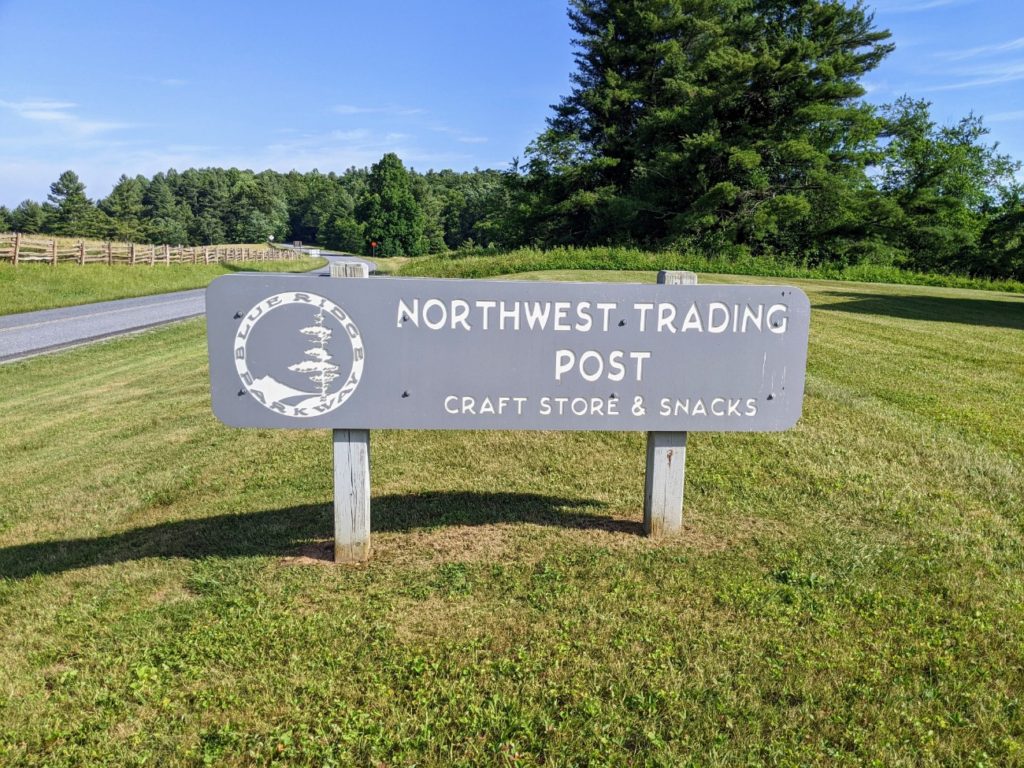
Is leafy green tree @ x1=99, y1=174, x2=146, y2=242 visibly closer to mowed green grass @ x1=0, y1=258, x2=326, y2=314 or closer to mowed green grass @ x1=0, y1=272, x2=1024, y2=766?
mowed green grass @ x1=0, y1=258, x2=326, y2=314

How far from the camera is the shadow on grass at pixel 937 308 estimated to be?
1311 cm

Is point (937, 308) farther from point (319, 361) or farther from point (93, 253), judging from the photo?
point (93, 253)

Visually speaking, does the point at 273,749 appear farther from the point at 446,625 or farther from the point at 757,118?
the point at 757,118

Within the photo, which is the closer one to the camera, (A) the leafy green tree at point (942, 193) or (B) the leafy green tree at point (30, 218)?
(A) the leafy green tree at point (942, 193)

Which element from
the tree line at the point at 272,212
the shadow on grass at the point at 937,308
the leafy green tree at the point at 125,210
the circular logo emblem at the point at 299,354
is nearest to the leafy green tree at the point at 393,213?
the tree line at the point at 272,212

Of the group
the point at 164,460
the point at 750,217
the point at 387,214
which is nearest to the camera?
the point at 164,460

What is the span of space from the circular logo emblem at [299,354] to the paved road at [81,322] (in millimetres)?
10619

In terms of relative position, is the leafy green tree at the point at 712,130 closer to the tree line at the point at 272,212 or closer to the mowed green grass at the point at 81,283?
the tree line at the point at 272,212

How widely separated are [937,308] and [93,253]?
32.5 metres

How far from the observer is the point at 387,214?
77.4m

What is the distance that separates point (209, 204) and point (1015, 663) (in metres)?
115

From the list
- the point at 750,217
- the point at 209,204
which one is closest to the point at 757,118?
the point at 750,217

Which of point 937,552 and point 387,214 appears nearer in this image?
point 937,552

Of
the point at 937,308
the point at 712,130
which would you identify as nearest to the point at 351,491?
the point at 937,308
